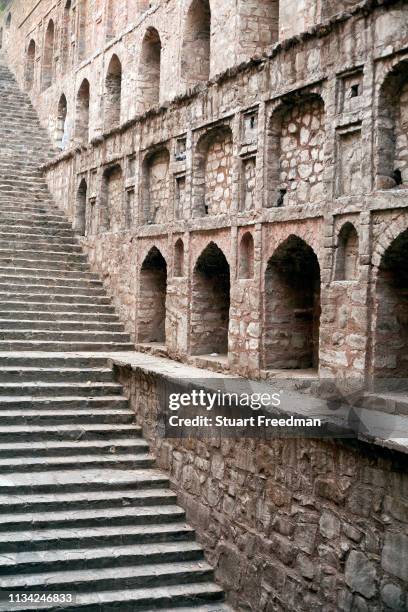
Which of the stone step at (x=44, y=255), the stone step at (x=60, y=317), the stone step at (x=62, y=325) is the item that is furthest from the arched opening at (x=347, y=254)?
the stone step at (x=44, y=255)

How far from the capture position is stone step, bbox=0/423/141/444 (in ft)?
26.0

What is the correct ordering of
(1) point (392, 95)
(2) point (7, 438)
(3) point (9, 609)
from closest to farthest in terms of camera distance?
(3) point (9, 609), (1) point (392, 95), (2) point (7, 438)

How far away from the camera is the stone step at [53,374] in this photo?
891cm

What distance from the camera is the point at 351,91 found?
675 cm

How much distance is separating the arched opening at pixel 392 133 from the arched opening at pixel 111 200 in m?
6.26

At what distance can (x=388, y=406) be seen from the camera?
20.0 feet

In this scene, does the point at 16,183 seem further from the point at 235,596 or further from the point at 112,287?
the point at 235,596

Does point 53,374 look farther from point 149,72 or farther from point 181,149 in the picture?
point 149,72

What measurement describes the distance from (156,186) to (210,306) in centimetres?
233

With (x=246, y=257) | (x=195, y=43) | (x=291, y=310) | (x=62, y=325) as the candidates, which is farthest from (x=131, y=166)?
(x=291, y=310)

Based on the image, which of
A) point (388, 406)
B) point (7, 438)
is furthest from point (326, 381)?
point (7, 438)

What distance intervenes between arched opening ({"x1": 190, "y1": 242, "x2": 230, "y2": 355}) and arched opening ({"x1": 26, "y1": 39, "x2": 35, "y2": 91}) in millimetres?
15358

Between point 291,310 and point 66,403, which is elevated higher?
point 291,310

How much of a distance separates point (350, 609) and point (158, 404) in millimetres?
3770
